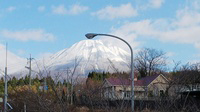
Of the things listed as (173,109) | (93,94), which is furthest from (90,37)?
(173,109)

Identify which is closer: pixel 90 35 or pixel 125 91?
pixel 125 91

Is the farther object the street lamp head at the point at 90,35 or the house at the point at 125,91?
the street lamp head at the point at 90,35

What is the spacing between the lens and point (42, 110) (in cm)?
899

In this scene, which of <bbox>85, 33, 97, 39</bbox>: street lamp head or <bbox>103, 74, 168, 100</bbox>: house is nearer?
<bbox>103, 74, 168, 100</bbox>: house

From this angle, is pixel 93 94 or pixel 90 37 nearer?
pixel 93 94

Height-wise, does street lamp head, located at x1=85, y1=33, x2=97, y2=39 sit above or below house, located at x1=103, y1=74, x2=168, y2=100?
above

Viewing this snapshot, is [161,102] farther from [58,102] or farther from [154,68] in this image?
[154,68]

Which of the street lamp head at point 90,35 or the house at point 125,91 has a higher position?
the street lamp head at point 90,35

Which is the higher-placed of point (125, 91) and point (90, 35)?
point (90, 35)

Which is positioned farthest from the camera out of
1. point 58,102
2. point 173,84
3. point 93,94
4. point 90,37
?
point 90,37

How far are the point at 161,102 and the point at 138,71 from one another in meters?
62.2

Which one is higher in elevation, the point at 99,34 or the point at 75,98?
the point at 99,34

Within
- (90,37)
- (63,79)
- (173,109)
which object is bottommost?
(173,109)

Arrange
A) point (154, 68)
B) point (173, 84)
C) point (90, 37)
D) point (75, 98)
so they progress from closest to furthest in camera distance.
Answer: point (75, 98) < point (173, 84) < point (90, 37) < point (154, 68)
